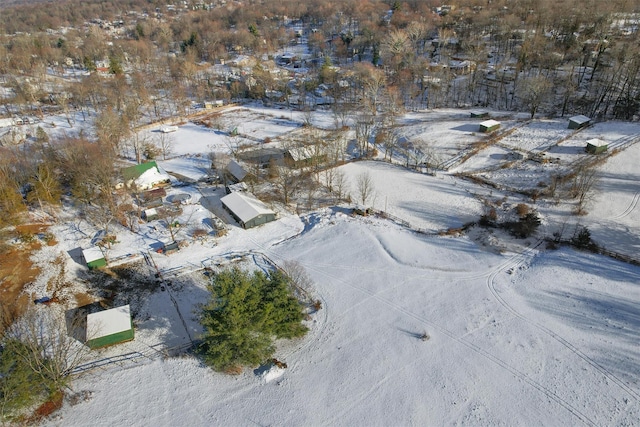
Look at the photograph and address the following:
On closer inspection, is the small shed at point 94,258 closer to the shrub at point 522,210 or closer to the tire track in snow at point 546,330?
the tire track in snow at point 546,330

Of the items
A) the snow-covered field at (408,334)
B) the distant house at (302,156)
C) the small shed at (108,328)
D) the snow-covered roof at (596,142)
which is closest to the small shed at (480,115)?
the snow-covered roof at (596,142)

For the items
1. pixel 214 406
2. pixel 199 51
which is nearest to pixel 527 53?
pixel 214 406

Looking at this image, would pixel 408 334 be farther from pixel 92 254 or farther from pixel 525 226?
pixel 92 254

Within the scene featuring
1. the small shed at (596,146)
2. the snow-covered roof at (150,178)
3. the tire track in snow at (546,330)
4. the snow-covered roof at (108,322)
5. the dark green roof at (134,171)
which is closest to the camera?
the tire track in snow at (546,330)

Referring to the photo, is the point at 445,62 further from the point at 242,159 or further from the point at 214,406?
the point at 214,406

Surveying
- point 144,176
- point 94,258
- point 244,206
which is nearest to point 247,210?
point 244,206
